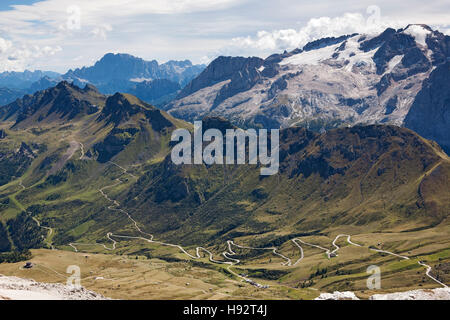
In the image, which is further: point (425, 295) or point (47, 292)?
point (47, 292)

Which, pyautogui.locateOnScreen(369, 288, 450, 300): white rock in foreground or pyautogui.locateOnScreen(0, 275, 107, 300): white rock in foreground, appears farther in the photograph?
pyautogui.locateOnScreen(369, 288, 450, 300): white rock in foreground

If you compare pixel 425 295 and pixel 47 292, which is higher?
pixel 425 295

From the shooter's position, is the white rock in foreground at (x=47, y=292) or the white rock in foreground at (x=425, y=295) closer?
the white rock in foreground at (x=47, y=292)
